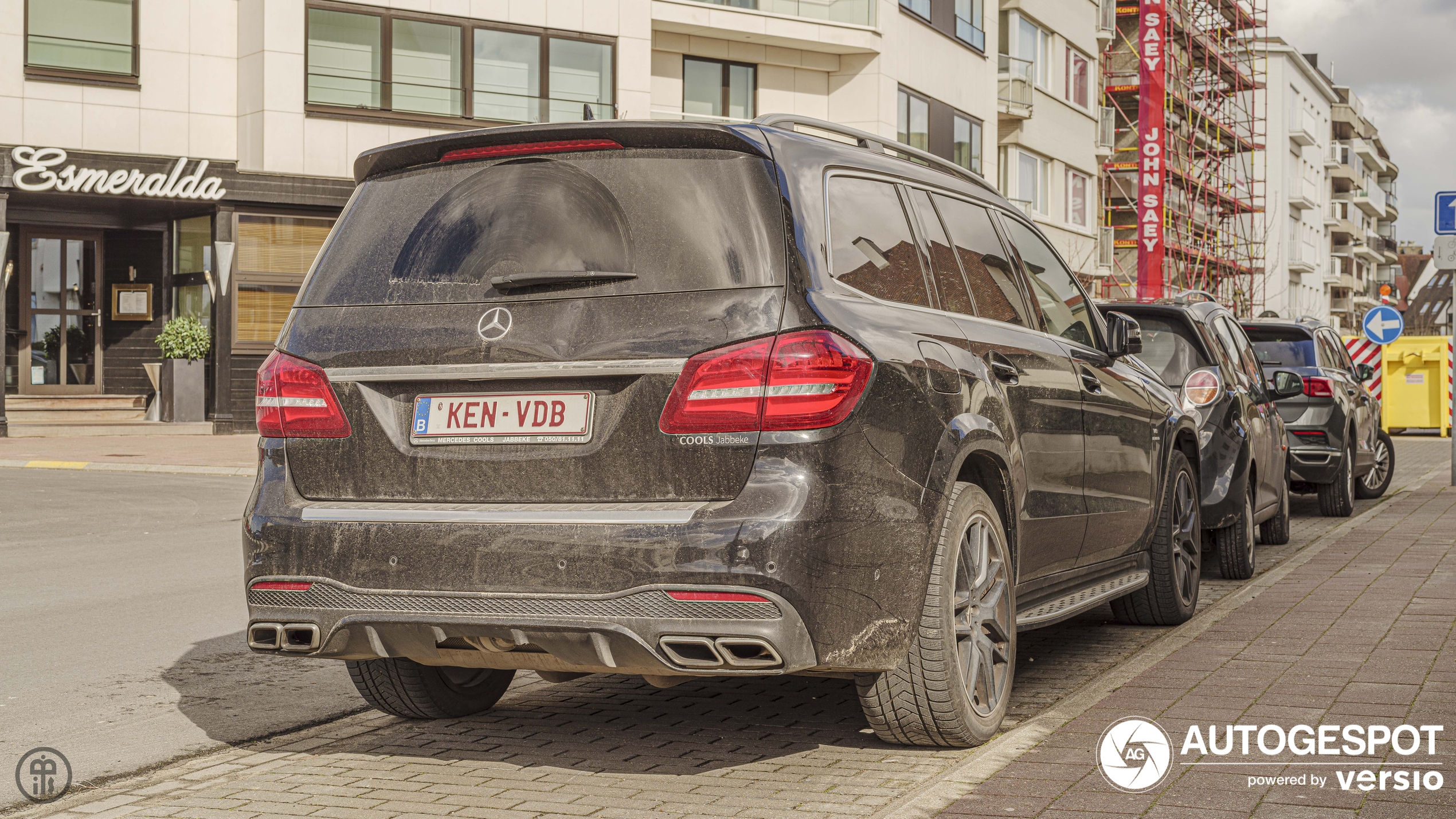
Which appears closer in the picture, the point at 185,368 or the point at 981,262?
the point at 981,262

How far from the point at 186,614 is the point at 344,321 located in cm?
409

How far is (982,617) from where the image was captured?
4.89 meters

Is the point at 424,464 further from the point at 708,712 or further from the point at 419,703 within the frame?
the point at 708,712

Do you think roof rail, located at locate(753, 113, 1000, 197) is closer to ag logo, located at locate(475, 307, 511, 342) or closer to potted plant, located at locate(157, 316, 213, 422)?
ag logo, located at locate(475, 307, 511, 342)

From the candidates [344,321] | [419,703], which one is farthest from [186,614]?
[344,321]

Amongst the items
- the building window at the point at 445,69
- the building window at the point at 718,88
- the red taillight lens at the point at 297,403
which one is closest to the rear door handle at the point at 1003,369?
the red taillight lens at the point at 297,403

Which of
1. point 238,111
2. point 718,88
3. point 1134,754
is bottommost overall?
point 1134,754

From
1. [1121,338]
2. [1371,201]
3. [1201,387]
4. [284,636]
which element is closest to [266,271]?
[1201,387]

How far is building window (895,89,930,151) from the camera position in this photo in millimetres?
31562

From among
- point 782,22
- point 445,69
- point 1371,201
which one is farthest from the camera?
point 1371,201

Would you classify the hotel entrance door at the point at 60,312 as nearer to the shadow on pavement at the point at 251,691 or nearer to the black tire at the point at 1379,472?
the black tire at the point at 1379,472

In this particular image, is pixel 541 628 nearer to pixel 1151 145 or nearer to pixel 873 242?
pixel 873 242

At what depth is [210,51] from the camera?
25641mm

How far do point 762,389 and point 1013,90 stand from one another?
34804 mm
